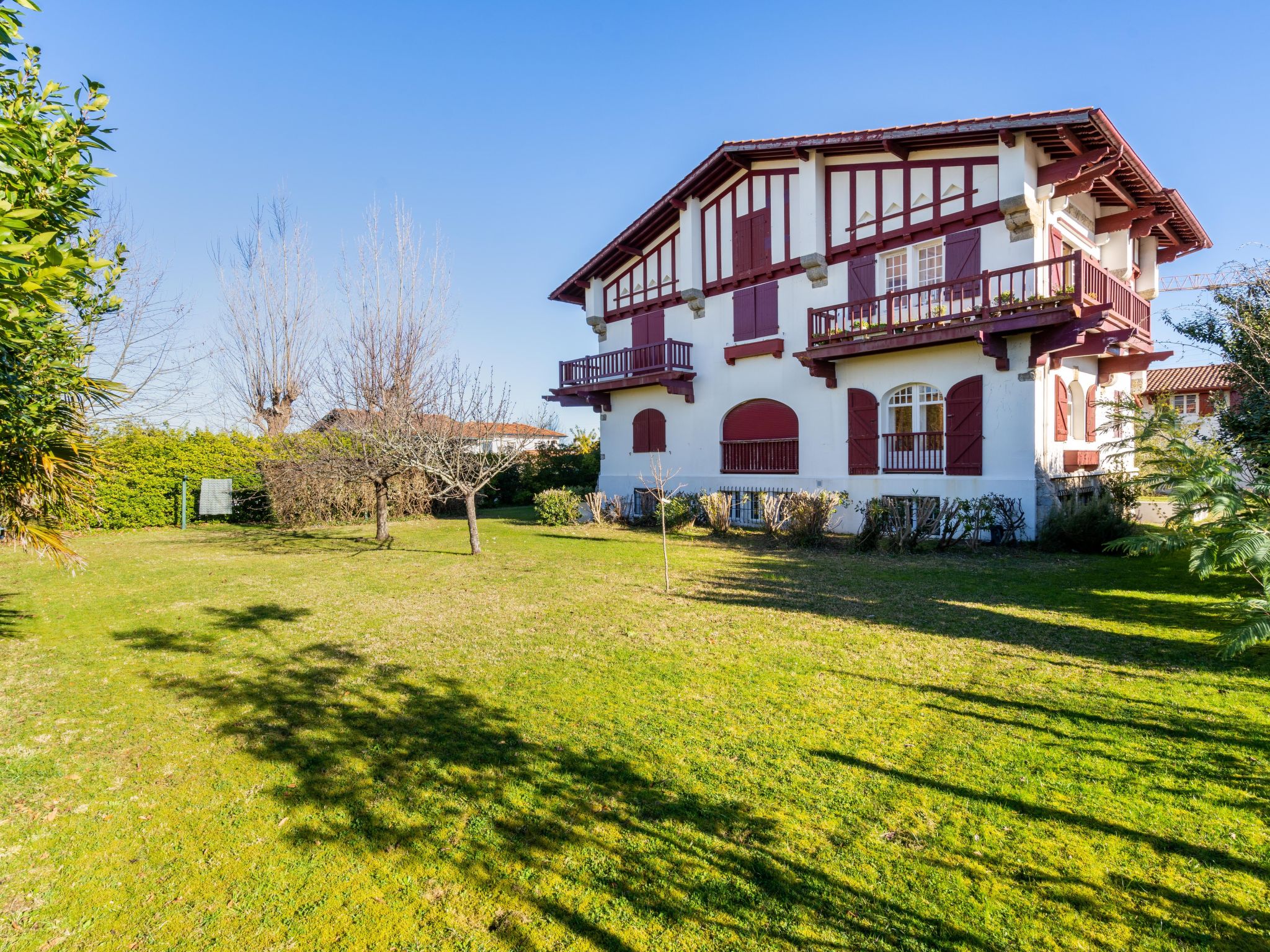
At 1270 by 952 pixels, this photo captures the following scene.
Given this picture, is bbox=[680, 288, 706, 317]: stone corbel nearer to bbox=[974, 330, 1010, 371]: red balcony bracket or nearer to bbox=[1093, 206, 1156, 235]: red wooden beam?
bbox=[974, 330, 1010, 371]: red balcony bracket

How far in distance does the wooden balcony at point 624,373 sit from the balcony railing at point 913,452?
641 cm

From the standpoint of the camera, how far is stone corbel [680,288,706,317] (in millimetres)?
19891

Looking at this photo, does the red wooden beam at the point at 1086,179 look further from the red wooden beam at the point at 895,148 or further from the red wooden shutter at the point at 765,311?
the red wooden shutter at the point at 765,311

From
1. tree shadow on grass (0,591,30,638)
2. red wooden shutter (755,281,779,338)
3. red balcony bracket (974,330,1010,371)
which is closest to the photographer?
tree shadow on grass (0,591,30,638)

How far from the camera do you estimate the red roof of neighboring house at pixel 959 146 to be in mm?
12922

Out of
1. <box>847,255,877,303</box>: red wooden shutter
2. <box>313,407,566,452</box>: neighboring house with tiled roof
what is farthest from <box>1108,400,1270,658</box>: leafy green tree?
<box>313,407,566,452</box>: neighboring house with tiled roof

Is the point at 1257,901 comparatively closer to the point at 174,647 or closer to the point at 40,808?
the point at 40,808

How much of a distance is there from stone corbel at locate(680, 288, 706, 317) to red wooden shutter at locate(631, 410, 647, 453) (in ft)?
12.0

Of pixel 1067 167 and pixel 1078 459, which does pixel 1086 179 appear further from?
pixel 1078 459

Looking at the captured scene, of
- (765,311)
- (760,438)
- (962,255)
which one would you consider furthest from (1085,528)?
(765,311)

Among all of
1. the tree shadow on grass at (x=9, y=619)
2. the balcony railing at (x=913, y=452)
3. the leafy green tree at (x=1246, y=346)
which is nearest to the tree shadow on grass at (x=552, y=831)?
→ the tree shadow on grass at (x=9, y=619)

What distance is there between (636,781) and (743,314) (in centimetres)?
1677

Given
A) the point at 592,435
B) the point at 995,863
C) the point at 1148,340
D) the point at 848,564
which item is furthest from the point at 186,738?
the point at 592,435

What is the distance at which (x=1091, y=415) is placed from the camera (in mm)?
16047
